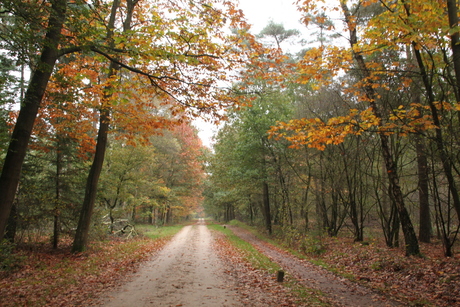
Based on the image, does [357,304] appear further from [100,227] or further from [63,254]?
[100,227]

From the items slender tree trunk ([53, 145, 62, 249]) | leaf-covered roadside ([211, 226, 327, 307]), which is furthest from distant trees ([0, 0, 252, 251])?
leaf-covered roadside ([211, 226, 327, 307])

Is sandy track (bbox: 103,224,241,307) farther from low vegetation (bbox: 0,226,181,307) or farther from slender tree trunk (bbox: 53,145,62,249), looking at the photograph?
slender tree trunk (bbox: 53,145,62,249)

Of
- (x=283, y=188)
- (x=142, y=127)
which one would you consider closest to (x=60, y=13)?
(x=142, y=127)

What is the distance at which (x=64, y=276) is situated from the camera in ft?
23.5

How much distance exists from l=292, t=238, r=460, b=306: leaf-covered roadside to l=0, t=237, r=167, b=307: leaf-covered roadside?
268 inches

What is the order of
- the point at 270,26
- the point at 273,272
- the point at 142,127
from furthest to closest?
the point at 270,26, the point at 142,127, the point at 273,272

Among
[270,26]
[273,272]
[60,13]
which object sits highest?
[270,26]

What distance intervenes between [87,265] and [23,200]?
3561mm

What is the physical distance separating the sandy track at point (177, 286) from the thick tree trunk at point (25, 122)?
2954 millimetres

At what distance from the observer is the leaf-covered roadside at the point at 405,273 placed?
560 centimetres

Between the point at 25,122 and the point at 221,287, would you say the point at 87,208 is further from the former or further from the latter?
the point at 221,287

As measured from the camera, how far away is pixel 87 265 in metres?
8.42

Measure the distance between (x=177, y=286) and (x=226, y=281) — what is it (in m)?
1.34

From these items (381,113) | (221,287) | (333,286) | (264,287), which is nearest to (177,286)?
(221,287)
